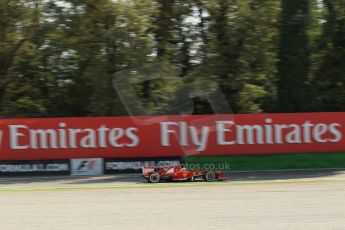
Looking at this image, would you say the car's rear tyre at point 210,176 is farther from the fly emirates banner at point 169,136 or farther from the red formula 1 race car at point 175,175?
the fly emirates banner at point 169,136

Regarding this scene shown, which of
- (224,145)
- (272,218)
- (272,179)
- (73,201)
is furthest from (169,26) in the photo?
(272,218)

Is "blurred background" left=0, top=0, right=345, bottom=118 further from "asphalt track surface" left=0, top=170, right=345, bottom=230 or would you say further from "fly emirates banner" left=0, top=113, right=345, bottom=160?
"asphalt track surface" left=0, top=170, right=345, bottom=230

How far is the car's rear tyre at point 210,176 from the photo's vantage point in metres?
16.6

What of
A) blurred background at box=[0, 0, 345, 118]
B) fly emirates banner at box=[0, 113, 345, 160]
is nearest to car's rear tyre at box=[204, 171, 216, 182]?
fly emirates banner at box=[0, 113, 345, 160]

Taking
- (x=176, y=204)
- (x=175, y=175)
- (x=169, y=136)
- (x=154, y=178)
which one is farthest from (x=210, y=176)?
(x=176, y=204)

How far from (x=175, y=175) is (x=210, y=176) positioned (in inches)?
42.9

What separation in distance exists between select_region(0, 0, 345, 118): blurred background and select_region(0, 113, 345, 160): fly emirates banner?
13.8 ft

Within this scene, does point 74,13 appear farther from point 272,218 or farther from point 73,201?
point 272,218

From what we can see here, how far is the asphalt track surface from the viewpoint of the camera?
9602 millimetres

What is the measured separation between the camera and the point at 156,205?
11922mm

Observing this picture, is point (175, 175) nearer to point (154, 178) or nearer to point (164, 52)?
point (154, 178)

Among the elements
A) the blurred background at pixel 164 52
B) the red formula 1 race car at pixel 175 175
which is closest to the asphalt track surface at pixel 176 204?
the red formula 1 race car at pixel 175 175

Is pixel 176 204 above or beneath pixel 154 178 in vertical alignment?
above

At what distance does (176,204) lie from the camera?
12008mm
